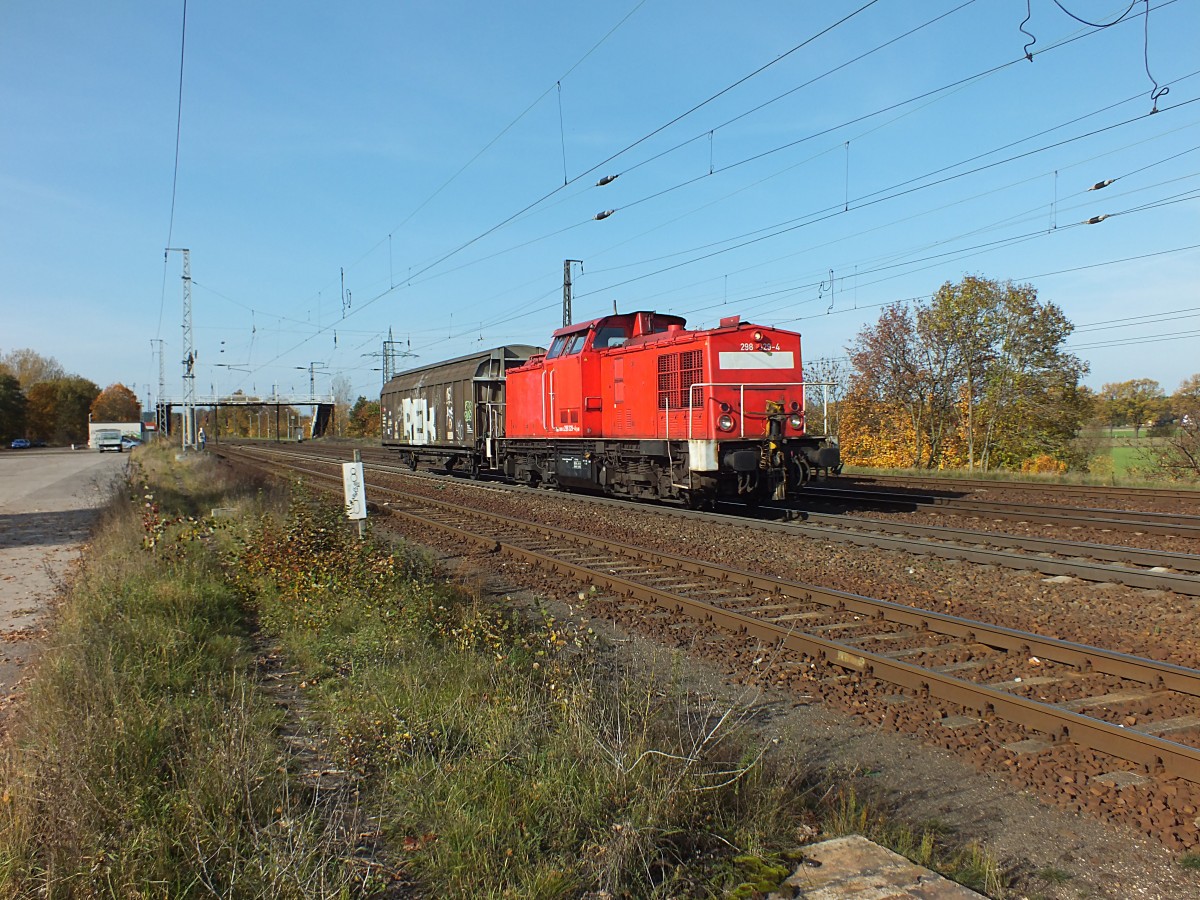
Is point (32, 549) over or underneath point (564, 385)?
underneath

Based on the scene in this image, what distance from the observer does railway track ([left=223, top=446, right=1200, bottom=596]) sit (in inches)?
349

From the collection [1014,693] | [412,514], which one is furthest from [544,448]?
[1014,693]

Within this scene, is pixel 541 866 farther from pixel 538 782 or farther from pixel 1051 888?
pixel 1051 888

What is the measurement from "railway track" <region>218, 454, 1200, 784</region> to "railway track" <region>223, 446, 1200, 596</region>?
10.4 feet

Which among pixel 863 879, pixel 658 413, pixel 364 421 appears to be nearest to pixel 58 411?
pixel 364 421

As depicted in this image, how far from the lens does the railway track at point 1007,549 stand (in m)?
8.87

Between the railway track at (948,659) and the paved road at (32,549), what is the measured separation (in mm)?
5615

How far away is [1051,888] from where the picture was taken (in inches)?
129

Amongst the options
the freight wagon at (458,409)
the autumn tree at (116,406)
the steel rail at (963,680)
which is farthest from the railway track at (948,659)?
the autumn tree at (116,406)

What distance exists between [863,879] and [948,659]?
3.56 m

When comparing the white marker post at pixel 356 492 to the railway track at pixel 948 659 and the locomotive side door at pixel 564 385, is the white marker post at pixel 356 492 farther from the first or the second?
the locomotive side door at pixel 564 385

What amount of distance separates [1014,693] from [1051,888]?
227 cm

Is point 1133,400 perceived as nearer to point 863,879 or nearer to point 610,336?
point 610,336

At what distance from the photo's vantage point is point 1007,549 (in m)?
10.8
